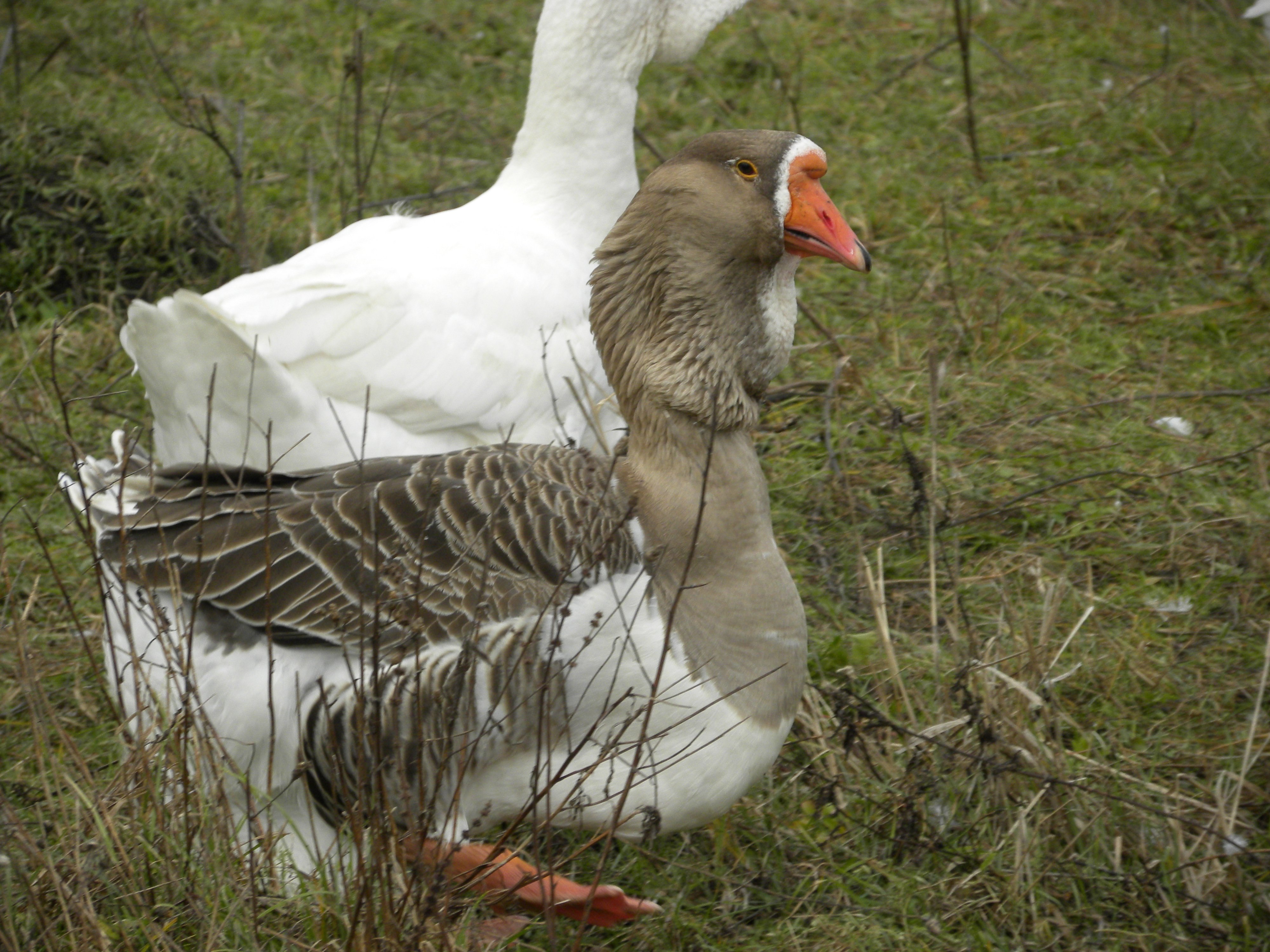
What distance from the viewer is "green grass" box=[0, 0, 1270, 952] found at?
297cm

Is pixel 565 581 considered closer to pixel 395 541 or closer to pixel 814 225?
pixel 395 541

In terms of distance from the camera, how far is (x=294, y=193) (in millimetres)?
6340

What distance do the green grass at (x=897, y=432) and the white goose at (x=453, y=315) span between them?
0.47 m

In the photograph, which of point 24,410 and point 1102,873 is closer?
point 1102,873

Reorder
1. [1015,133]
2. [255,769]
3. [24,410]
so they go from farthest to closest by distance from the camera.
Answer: [1015,133] < [24,410] < [255,769]

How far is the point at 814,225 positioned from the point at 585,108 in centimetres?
158

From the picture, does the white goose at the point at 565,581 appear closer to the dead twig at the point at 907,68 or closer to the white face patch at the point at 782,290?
the white face patch at the point at 782,290

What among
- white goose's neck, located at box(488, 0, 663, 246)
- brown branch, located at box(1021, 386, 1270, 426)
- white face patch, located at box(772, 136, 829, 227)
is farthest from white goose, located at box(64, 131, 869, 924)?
brown branch, located at box(1021, 386, 1270, 426)

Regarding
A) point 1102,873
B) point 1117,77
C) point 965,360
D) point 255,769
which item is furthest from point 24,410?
point 1117,77

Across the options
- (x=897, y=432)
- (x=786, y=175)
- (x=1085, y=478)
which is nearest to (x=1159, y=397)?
(x=1085, y=478)

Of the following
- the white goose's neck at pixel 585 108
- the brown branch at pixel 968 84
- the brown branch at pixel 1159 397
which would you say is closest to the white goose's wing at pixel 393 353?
the white goose's neck at pixel 585 108

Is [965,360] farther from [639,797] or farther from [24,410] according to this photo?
[24,410]

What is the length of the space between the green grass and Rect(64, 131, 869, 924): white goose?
1.01ft

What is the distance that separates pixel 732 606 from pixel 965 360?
9.41 feet
